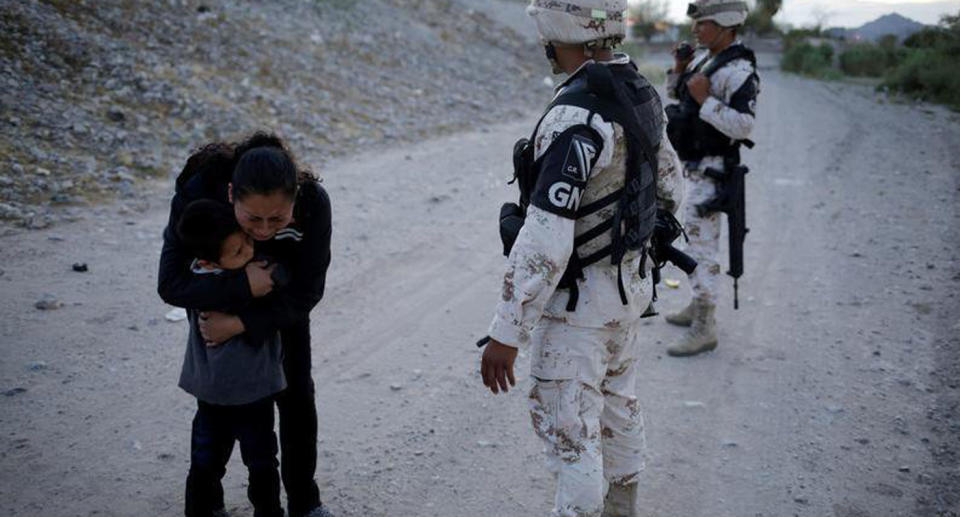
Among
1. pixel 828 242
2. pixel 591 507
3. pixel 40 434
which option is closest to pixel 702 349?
pixel 591 507

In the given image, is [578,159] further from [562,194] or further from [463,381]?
[463,381]

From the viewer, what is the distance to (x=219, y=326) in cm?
236

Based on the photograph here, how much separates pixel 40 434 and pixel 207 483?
4.28 feet

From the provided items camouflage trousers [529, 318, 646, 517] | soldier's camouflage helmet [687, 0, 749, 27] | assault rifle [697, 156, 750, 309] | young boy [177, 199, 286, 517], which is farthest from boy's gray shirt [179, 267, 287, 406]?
soldier's camouflage helmet [687, 0, 749, 27]

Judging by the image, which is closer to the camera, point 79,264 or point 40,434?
point 40,434

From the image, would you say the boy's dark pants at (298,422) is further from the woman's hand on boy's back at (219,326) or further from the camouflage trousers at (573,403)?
the camouflage trousers at (573,403)

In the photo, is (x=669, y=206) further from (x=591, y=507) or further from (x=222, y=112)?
(x=222, y=112)

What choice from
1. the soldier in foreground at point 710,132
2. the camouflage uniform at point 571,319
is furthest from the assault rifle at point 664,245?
the soldier in foreground at point 710,132

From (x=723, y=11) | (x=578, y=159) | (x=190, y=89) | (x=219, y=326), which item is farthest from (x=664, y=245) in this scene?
(x=190, y=89)

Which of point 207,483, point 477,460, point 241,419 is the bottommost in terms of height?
point 477,460

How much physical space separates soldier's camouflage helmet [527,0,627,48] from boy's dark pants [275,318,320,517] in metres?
1.36

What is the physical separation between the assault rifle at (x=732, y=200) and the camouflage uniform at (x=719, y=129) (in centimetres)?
4

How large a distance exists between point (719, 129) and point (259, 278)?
3096mm

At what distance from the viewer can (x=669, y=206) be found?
113 inches
